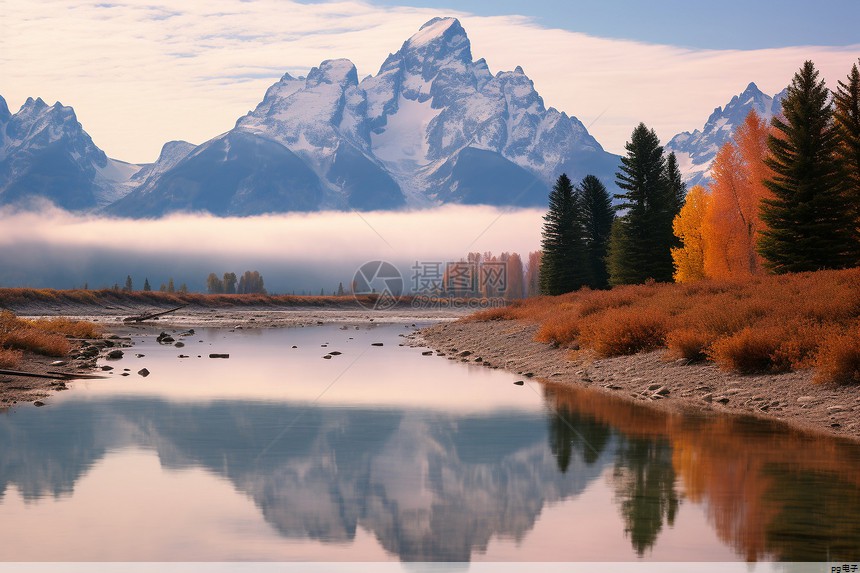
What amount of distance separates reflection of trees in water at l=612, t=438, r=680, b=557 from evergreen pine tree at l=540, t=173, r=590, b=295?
8177 cm

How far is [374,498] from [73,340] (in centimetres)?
3704

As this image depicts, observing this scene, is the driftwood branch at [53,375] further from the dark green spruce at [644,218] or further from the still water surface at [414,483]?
the dark green spruce at [644,218]

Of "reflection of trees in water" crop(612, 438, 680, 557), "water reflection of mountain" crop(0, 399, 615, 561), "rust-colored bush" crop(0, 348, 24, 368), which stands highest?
"rust-colored bush" crop(0, 348, 24, 368)

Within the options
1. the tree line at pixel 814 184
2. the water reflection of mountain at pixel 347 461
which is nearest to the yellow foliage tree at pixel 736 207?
the tree line at pixel 814 184

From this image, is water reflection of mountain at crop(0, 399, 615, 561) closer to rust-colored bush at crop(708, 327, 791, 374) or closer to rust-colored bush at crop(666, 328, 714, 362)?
rust-colored bush at crop(708, 327, 791, 374)

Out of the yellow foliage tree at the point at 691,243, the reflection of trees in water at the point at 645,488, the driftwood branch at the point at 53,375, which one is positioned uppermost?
the yellow foliage tree at the point at 691,243

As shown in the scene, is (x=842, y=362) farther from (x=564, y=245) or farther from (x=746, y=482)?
(x=564, y=245)

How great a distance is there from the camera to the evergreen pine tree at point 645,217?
83625 mm

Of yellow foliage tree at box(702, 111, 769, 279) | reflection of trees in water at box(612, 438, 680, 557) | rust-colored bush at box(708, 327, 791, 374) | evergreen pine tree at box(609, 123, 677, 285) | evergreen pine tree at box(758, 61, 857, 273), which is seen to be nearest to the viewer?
reflection of trees in water at box(612, 438, 680, 557)

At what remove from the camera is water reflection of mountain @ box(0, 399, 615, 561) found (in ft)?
41.6

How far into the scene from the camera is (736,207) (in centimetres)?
6825

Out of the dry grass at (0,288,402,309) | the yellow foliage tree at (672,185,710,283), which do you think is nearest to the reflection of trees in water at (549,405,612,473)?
the yellow foliage tree at (672,185,710,283)

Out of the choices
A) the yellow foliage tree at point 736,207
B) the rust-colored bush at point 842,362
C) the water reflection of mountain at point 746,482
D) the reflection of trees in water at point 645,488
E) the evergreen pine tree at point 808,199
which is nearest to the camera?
the water reflection of mountain at point 746,482

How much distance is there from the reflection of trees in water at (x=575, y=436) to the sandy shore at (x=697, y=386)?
10.3ft
